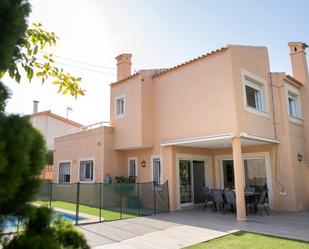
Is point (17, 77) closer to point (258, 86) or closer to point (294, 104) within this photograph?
point (258, 86)

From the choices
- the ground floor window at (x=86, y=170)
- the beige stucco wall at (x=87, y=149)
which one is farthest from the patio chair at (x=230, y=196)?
the ground floor window at (x=86, y=170)

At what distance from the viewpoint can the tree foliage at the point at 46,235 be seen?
99.5 inches

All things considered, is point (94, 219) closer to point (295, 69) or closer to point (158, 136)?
point (158, 136)

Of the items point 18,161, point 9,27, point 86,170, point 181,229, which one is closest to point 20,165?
point 18,161

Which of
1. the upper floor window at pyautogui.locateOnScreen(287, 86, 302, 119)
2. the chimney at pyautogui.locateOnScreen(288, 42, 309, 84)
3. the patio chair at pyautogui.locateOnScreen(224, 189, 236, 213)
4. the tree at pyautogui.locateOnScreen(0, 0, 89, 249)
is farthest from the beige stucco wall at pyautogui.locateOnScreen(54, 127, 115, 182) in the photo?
the tree at pyautogui.locateOnScreen(0, 0, 89, 249)

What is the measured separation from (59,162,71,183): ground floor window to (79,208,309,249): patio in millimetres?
10050

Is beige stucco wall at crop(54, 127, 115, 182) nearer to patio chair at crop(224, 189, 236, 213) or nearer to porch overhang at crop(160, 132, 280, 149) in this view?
porch overhang at crop(160, 132, 280, 149)

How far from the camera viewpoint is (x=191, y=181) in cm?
1627

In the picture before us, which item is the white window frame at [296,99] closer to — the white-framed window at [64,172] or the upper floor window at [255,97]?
the upper floor window at [255,97]

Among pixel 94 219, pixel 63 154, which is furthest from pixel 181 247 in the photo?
pixel 63 154

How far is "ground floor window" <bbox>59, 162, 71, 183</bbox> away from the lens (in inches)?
811

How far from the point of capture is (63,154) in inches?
835

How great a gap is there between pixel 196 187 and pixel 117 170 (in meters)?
5.19

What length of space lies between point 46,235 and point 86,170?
1691 centimetres
